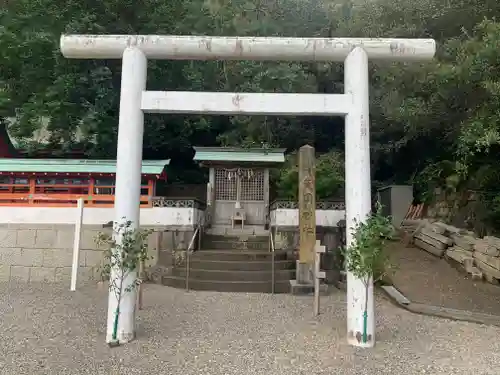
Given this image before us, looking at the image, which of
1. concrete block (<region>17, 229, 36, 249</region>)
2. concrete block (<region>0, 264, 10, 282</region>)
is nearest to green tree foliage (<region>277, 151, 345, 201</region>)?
concrete block (<region>17, 229, 36, 249</region>)

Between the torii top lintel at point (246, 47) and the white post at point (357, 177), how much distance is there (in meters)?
0.23

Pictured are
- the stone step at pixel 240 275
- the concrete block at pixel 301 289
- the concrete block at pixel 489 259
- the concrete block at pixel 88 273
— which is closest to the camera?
the concrete block at pixel 301 289

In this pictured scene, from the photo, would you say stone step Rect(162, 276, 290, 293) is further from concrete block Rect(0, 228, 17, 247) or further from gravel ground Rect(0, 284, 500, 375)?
concrete block Rect(0, 228, 17, 247)

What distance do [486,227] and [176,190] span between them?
1088cm

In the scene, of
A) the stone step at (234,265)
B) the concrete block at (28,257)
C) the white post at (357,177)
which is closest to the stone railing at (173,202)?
the stone step at (234,265)

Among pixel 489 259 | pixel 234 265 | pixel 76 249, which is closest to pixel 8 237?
pixel 76 249

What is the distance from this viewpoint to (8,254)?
9.77 metres

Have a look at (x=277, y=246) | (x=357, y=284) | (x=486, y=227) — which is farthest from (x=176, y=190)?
(x=357, y=284)

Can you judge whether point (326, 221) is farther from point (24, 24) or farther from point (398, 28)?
point (24, 24)

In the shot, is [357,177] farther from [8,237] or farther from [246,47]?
[8,237]

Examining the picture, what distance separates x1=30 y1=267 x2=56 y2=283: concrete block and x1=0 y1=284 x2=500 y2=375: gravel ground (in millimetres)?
2274

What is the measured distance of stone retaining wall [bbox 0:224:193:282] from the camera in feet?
31.7

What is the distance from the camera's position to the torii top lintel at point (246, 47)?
550 cm

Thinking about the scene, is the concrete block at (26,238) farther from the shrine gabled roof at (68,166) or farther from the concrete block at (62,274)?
the shrine gabled roof at (68,166)
